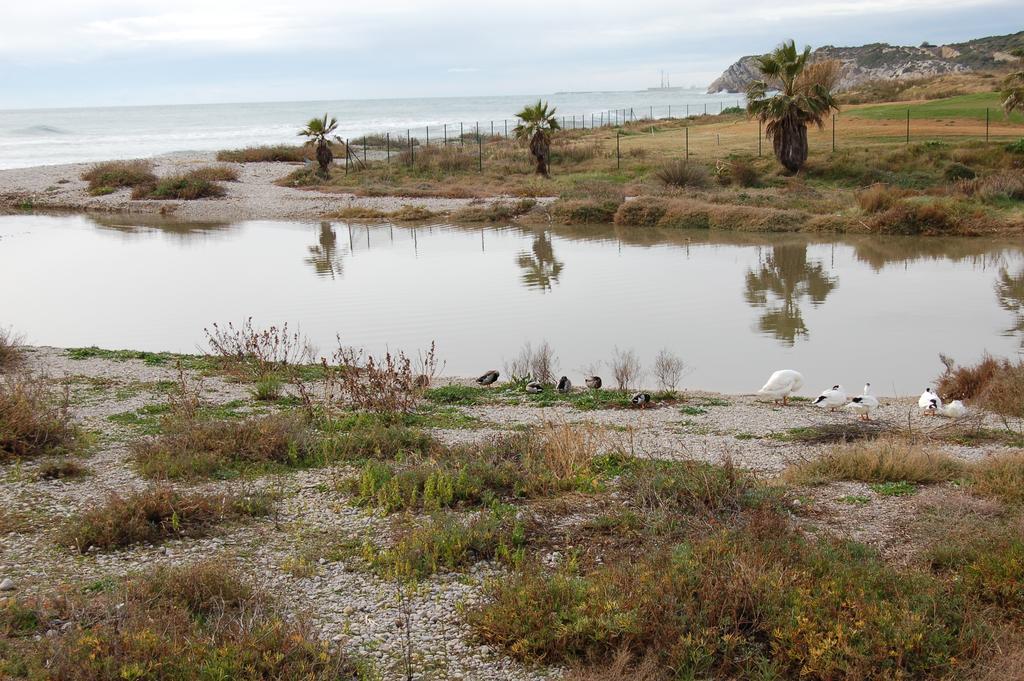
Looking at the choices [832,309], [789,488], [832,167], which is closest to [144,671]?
[789,488]

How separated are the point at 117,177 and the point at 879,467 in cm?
4515

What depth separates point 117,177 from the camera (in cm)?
4625

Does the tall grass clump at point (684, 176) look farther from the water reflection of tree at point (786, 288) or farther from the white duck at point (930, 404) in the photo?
the white duck at point (930, 404)

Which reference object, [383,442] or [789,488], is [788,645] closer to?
[789,488]

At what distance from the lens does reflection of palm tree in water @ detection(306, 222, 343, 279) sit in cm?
2512

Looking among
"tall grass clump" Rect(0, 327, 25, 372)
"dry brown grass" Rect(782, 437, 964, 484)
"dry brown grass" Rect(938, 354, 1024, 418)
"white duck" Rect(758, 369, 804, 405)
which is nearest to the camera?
"dry brown grass" Rect(782, 437, 964, 484)

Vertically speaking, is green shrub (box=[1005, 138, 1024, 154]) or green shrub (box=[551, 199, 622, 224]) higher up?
green shrub (box=[1005, 138, 1024, 154])

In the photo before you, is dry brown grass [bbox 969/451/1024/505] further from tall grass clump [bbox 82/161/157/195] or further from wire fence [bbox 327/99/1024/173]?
tall grass clump [bbox 82/161/157/195]

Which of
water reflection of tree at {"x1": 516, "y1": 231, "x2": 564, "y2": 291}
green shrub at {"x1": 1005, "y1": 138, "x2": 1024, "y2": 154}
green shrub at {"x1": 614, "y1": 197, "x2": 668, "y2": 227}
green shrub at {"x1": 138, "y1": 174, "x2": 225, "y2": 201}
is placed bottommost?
water reflection of tree at {"x1": 516, "y1": 231, "x2": 564, "y2": 291}

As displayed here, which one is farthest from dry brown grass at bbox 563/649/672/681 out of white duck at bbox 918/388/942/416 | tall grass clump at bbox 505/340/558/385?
tall grass clump at bbox 505/340/558/385

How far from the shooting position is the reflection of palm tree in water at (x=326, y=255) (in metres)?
25.1

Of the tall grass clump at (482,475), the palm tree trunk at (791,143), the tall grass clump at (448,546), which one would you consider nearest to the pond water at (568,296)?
the tall grass clump at (482,475)

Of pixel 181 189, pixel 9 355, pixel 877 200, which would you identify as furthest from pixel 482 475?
pixel 181 189

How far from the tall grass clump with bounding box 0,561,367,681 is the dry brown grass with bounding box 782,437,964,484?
15.8 ft
